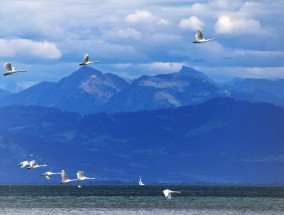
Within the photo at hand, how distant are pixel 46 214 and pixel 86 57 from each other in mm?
36868

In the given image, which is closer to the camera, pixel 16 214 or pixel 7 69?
pixel 7 69

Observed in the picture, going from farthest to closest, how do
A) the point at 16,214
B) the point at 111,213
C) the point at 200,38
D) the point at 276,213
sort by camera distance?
the point at 276,213, the point at 111,213, the point at 16,214, the point at 200,38

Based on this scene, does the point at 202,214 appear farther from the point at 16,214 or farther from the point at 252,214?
the point at 16,214

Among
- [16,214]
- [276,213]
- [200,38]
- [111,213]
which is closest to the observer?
[200,38]

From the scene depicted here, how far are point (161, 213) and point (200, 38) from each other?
44772mm

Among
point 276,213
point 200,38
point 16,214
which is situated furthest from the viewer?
point 276,213

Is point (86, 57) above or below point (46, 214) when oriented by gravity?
above

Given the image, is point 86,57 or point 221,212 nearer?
point 86,57

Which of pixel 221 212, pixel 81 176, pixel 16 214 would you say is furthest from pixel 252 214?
pixel 81 176

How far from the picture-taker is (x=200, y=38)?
78.9 meters

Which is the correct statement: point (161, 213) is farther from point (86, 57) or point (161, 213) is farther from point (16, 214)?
point (86, 57)

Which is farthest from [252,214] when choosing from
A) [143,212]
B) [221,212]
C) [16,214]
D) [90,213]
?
[16,214]

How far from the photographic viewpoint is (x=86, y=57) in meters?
81.0

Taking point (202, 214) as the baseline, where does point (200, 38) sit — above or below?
above
